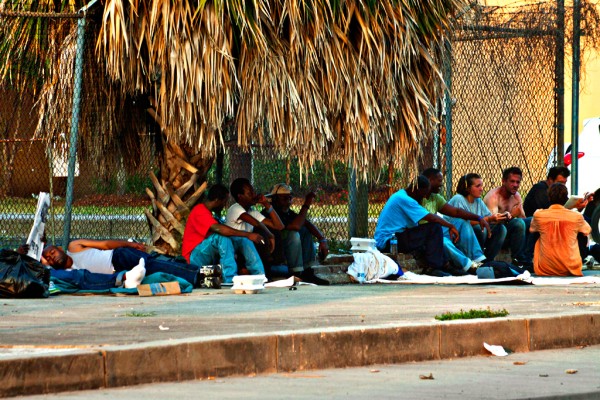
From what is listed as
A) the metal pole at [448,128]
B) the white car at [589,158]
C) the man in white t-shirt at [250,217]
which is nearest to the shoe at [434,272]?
the metal pole at [448,128]

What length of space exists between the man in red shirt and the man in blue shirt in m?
1.89

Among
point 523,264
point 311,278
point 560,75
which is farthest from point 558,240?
point 311,278

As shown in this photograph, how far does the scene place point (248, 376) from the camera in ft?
24.0

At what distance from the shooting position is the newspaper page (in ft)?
35.3

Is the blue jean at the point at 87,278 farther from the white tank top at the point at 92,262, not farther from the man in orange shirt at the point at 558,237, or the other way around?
the man in orange shirt at the point at 558,237

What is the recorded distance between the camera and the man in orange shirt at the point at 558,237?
1388 centimetres

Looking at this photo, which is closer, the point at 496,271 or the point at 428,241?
the point at 496,271

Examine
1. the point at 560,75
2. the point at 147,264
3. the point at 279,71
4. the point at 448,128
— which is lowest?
the point at 147,264

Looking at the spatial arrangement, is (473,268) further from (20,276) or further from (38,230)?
(20,276)

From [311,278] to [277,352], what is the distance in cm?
541

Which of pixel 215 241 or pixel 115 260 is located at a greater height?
pixel 215 241

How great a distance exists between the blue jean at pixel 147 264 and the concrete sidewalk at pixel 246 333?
0.50 m

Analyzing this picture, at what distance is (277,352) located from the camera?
7.49 m

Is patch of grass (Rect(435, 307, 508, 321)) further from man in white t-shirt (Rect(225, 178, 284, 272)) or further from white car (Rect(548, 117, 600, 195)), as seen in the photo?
white car (Rect(548, 117, 600, 195))
